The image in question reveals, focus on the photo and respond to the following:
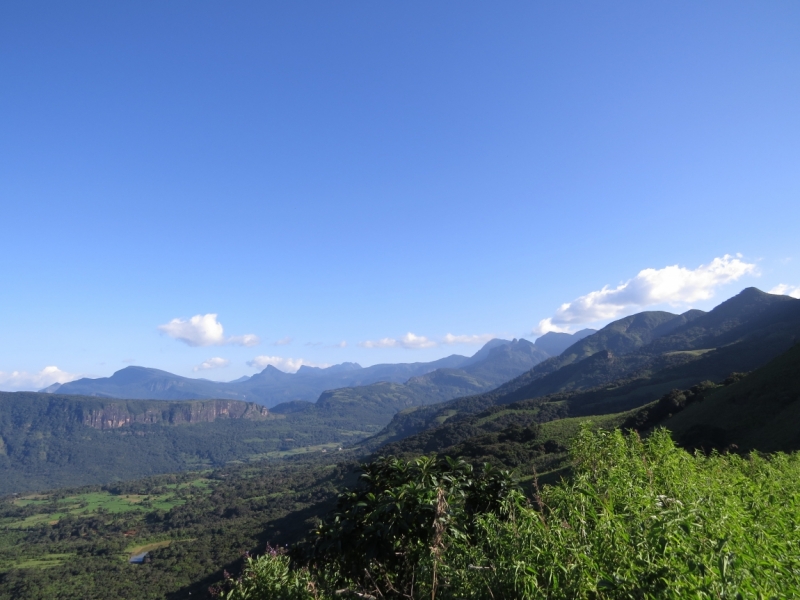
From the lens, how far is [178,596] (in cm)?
6700

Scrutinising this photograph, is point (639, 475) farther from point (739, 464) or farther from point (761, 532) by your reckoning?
point (739, 464)

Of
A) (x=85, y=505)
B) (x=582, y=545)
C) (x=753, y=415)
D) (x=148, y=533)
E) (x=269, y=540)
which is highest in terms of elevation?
(x=582, y=545)

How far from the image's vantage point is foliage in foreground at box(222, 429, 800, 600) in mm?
4477

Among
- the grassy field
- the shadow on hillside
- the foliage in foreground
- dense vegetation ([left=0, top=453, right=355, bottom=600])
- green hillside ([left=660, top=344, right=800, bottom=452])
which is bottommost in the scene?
the grassy field

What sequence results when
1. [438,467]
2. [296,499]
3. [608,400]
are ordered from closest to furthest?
[438,467]
[608,400]
[296,499]

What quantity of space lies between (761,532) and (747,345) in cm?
15714

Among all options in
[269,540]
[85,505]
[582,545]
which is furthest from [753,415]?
[85,505]

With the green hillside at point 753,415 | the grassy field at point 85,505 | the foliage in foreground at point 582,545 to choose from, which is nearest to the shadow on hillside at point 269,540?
the green hillside at point 753,415

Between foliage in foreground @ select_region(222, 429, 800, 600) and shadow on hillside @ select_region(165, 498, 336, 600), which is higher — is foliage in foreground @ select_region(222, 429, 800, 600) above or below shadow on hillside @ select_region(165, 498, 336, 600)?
above

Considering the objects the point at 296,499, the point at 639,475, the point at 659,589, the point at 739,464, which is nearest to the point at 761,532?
the point at 659,589

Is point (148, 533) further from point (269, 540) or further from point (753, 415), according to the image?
point (753, 415)

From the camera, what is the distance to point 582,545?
5.62 metres

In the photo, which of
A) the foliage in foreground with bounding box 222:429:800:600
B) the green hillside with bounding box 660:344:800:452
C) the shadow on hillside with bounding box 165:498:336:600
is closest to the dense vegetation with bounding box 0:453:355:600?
the shadow on hillside with bounding box 165:498:336:600

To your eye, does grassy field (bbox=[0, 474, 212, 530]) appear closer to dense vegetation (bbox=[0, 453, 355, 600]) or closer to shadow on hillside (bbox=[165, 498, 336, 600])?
dense vegetation (bbox=[0, 453, 355, 600])
